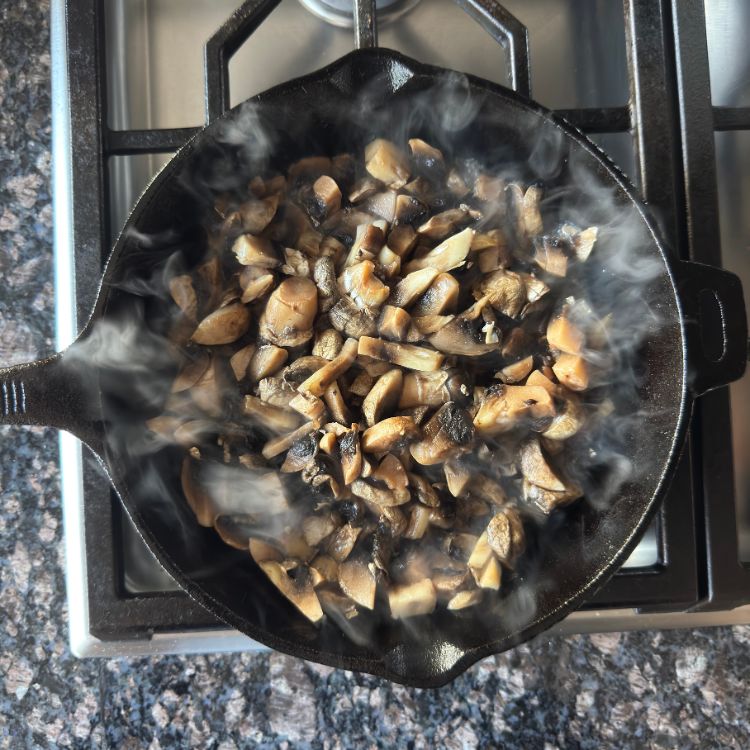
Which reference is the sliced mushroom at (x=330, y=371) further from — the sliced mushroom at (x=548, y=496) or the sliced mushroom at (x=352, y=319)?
the sliced mushroom at (x=548, y=496)

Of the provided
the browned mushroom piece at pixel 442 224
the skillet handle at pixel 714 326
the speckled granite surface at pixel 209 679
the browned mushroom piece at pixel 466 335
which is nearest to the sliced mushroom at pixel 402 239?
the browned mushroom piece at pixel 442 224

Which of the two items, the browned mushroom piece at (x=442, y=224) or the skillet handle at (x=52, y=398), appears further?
the browned mushroom piece at (x=442, y=224)

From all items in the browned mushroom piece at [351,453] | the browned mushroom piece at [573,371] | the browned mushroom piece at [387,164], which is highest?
the browned mushroom piece at [387,164]

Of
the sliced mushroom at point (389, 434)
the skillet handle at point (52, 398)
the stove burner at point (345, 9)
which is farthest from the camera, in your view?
the stove burner at point (345, 9)

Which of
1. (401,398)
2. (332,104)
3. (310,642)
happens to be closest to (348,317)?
(401,398)

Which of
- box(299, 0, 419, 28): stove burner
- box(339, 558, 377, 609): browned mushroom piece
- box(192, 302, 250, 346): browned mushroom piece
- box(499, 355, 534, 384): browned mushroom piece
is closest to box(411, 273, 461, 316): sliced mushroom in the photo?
box(499, 355, 534, 384): browned mushroom piece

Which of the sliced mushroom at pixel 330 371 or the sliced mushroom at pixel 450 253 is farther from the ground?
the sliced mushroom at pixel 450 253

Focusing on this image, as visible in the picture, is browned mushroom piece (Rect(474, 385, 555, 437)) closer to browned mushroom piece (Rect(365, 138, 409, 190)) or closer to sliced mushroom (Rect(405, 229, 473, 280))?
sliced mushroom (Rect(405, 229, 473, 280))
